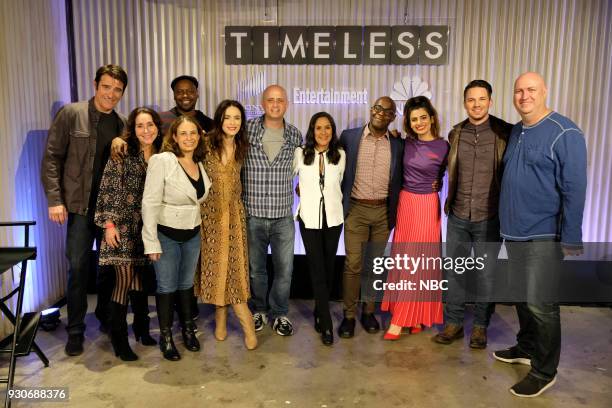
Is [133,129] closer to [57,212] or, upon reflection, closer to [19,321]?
[57,212]

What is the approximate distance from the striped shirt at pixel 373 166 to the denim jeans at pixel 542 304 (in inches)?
38.0

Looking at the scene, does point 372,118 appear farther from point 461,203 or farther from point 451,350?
point 451,350

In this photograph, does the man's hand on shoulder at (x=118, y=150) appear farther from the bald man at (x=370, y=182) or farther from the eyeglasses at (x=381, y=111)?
the eyeglasses at (x=381, y=111)

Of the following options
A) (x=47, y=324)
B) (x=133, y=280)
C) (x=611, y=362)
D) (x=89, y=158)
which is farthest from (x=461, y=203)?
(x=47, y=324)

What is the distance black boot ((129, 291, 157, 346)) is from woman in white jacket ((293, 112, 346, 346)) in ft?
3.83

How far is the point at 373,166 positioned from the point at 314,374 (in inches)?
56.3

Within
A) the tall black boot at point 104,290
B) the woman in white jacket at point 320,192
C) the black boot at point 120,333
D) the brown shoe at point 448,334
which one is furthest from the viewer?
the tall black boot at point 104,290

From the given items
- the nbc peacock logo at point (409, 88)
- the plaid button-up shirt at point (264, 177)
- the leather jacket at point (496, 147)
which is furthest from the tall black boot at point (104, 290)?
the nbc peacock logo at point (409, 88)

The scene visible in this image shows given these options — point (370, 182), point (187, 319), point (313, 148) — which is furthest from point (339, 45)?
point (187, 319)

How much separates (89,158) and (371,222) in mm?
1948

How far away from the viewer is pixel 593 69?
14.7ft

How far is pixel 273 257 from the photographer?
3.91m

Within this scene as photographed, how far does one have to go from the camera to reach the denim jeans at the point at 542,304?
2.98 meters

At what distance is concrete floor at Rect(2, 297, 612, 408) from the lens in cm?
300
